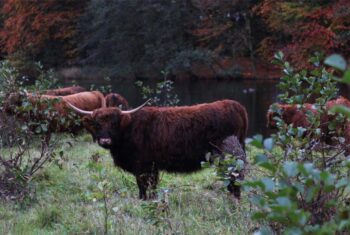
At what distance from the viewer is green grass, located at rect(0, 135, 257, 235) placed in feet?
14.3

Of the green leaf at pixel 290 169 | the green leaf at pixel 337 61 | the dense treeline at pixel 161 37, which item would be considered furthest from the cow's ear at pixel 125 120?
the dense treeline at pixel 161 37

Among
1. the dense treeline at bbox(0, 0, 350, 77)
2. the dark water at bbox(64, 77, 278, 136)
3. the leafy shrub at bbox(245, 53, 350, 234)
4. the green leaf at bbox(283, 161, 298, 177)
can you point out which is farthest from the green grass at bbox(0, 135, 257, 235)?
the dense treeline at bbox(0, 0, 350, 77)

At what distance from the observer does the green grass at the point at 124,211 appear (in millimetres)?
4359

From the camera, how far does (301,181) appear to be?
10.2ft

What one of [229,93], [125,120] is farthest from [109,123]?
[229,93]

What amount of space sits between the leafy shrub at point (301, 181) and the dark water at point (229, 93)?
1406 cm

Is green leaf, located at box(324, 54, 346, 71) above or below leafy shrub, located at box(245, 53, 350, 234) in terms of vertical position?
above

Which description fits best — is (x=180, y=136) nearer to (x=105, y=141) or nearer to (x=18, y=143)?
(x=105, y=141)

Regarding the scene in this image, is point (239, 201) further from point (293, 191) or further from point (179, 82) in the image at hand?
point (179, 82)

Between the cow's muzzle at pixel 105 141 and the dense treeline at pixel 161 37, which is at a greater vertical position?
the cow's muzzle at pixel 105 141

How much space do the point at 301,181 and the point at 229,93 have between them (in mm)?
25588

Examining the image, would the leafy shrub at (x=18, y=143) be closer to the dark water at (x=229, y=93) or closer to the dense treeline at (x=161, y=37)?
the dark water at (x=229, y=93)

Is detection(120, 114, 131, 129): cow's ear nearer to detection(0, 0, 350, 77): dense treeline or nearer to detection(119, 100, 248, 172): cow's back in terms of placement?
detection(119, 100, 248, 172): cow's back

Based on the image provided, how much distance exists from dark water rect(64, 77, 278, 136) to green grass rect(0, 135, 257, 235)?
38.9 feet
